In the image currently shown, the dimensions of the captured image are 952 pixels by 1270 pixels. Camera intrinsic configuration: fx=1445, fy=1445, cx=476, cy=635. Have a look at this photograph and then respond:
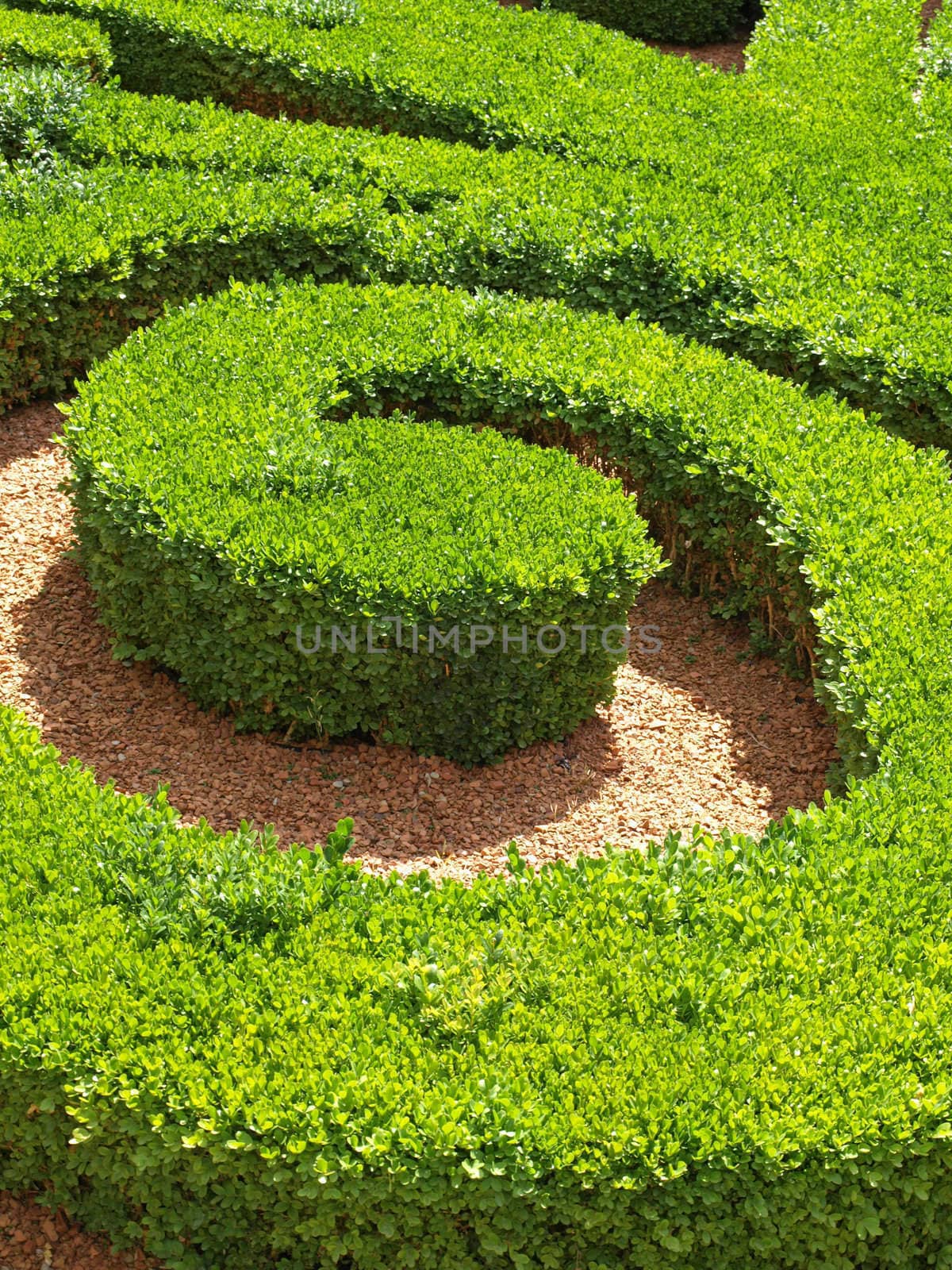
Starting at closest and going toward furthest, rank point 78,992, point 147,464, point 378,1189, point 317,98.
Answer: point 378,1189
point 78,992
point 147,464
point 317,98

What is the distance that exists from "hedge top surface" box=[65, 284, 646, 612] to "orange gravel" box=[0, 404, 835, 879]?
3.39 ft

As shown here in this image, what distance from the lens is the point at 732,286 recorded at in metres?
11.0

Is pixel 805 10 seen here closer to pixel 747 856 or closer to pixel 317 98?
pixel 317 98

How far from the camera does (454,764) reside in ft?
27.0

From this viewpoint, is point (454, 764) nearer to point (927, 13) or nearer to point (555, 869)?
point (555, 869)

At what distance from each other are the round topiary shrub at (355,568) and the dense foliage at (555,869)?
37 centimetres

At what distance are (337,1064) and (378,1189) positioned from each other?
0.48m

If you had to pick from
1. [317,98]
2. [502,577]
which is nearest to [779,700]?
[502,577]

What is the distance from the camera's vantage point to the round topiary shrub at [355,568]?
25.6 feet

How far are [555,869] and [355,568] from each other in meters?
2.26

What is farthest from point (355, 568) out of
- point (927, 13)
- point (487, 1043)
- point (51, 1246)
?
point (927, 13)

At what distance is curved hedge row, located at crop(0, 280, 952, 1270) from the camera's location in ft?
16.6

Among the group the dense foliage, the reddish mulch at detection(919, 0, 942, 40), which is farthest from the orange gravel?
the reddish mulch at detection(919, 0, 942, 40)

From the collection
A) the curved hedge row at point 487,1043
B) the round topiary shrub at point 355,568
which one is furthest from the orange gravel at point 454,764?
the curved hedge row at point 487,1043
